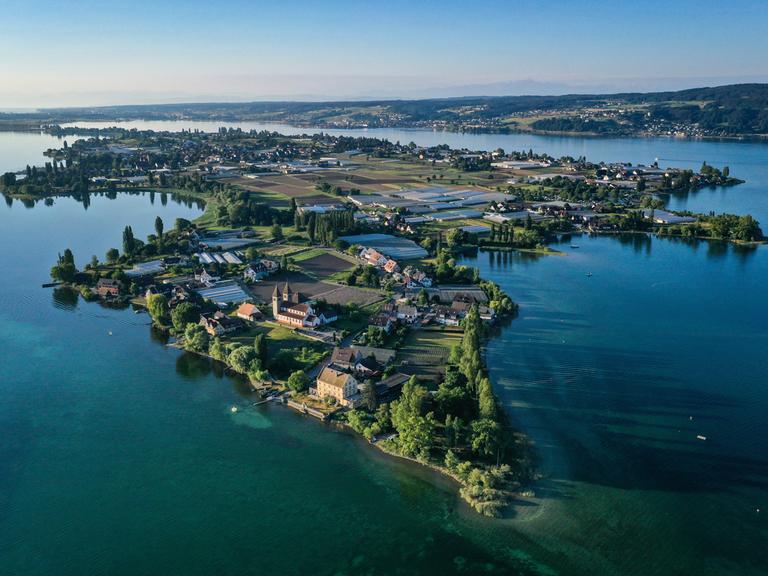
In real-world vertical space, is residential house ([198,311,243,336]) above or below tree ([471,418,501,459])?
above

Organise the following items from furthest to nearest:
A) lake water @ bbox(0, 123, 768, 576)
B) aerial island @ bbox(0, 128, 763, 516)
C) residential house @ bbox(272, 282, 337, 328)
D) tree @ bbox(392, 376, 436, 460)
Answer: residential house @ bbox(272, 282, 337, 328)
aerial island @ bbox(0, 128, 763, 516)
tree @ bbox(392, 376, 436, 460)
lake water @ bbox(0, 123, 768, 576)

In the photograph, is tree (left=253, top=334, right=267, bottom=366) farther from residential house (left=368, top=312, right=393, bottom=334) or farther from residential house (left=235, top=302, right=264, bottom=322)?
residential house (left=368, top=312, right=393, bottom=334)

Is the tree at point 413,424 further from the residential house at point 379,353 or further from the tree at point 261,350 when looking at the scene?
the tree at point 261,350

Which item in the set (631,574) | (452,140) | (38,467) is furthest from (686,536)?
(452,140)

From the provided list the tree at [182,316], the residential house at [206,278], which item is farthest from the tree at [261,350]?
the residential house at [206,278]

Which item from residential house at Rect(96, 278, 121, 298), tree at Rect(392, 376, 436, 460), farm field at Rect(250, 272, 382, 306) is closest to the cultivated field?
farm field at Rect(250, 272, 382, 306)

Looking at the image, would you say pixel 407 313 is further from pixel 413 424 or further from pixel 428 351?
pixel 413 424

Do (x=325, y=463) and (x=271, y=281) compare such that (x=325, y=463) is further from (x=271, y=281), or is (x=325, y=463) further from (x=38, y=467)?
(x=271, y=281)
